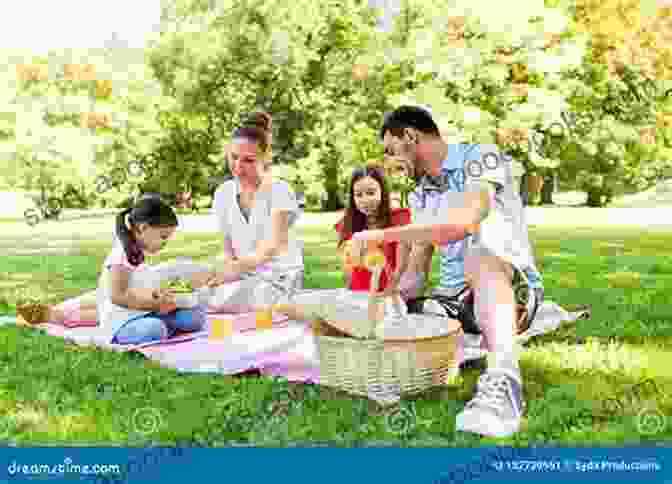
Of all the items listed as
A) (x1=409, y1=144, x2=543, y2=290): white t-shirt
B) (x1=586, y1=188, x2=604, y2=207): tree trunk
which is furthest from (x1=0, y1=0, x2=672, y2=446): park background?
(x1=409, y1=144, x2=543, y2=290): white t-shirt

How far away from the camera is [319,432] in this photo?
1.87 meters

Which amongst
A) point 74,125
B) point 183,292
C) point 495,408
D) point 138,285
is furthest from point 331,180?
point 495,408

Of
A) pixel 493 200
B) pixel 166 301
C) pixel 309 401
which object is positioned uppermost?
pixel 493 200

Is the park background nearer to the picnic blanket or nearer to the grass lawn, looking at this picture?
the picnic blanket

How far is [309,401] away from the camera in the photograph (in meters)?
2.09

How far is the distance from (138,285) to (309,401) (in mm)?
→ 865

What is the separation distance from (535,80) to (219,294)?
7.18 meters

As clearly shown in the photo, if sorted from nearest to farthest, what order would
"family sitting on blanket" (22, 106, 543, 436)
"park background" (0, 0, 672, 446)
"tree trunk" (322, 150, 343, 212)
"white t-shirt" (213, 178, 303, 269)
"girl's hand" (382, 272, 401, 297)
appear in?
"family sitting on blanket" (22, 106, 543, 436), "girl's hand" (382, 272, 401, 297), "white t-shirt" (213, 178, 303, 269), "park background" (0, 0, 672, 446), "tree trunk" (322, 150, 343, 212)

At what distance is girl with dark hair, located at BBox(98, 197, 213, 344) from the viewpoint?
2.61m

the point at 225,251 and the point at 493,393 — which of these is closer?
the point at 493,393

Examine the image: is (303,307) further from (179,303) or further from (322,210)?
(322,210)

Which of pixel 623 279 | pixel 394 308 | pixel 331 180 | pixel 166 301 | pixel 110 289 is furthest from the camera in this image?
pixel 331 180

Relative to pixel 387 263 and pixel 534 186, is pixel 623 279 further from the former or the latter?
pixel 534 186

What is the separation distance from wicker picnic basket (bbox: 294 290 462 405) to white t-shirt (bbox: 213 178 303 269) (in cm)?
82
